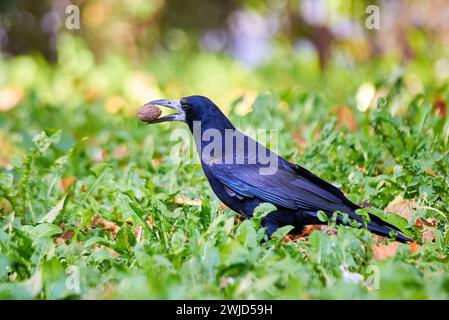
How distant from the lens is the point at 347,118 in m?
5.83

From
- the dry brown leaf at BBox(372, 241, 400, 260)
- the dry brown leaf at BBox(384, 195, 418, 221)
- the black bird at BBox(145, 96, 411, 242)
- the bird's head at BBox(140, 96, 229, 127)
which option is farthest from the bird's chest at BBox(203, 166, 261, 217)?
the dry brown leaf at BBox(372, 241, 400, 260)

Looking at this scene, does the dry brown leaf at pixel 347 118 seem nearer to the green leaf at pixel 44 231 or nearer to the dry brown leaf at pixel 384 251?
the dry brown leaf at pixel 384 251

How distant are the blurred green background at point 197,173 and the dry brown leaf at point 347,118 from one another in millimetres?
15

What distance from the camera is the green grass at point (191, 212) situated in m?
2.76

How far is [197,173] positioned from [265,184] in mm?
804

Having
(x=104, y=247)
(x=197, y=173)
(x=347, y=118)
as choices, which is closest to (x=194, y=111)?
(x=197, y=173)

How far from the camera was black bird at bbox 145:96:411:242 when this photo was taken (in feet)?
12.0

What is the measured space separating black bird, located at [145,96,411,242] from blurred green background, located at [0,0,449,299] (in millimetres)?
162

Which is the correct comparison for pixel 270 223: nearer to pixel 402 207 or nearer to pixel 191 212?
pixel 191 212
